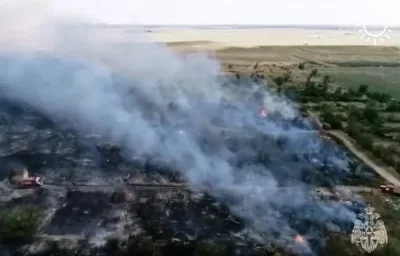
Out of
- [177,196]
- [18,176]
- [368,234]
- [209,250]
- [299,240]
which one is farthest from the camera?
[18,176]

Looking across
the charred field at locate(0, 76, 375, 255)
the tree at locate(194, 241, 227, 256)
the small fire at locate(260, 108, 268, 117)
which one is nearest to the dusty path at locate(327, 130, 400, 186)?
the charred field at locate(0, 76, 375, 255)

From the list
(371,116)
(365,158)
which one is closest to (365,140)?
(365,158)

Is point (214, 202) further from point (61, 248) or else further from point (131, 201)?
point (61, 248)

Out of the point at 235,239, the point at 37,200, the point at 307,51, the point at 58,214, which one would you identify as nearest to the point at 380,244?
the point at 235,239

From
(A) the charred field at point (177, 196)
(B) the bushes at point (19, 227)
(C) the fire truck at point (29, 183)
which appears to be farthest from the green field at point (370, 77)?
(B) the bushes at point (19, 227)

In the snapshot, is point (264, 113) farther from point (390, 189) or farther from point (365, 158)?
point (390, 189)
